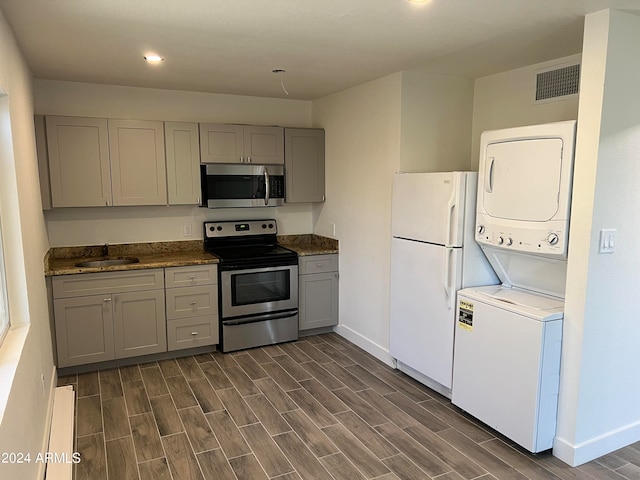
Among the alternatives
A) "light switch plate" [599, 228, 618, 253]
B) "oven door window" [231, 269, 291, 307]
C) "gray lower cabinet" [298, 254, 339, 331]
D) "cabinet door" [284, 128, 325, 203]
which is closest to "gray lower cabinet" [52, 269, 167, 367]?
"oven door window" [231, 269, 291, 307]

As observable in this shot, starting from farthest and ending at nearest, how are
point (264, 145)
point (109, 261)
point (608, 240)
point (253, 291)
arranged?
1. point (264, 145)
2. point (253, 291)
3. point (109, 261)
4. point (608, 240)

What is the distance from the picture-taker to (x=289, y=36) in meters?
2.73

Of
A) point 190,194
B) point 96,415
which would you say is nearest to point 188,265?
point 190,194

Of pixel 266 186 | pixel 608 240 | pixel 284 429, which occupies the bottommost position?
pixel 284 429

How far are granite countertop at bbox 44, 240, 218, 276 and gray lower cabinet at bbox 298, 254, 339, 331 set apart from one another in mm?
923

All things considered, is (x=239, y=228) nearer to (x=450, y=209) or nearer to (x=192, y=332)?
(x=192, y=332)

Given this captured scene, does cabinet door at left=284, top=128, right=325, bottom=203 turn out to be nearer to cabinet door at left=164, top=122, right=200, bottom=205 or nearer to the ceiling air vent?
cabinet door at left=164, top=122, right=200, bottom=205

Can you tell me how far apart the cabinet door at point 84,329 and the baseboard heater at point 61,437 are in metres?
0.33

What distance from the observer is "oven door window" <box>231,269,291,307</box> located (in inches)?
169

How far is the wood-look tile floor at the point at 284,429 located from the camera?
2.59 m

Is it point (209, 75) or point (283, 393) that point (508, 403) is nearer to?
point (283, 393)

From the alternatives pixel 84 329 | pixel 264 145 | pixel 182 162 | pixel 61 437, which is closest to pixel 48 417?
pixel 61 437

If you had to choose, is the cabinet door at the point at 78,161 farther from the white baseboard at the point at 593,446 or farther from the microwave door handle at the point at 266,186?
the white baseboard at the point at 593,446

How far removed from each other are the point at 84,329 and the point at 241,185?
1.87 meters
